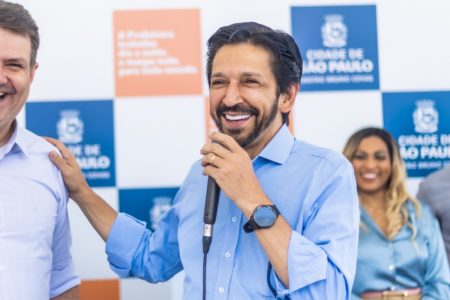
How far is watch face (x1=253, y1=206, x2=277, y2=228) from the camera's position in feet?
4.17

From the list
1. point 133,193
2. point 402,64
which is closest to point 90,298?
point 133,193

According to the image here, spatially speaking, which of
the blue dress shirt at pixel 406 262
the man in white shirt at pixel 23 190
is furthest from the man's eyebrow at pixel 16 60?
the blue dress shirt at pixel 406 262

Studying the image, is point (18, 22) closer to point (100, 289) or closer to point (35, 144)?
point (35, 144)

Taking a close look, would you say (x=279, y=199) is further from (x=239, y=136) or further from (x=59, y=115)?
(x=59, y=115)

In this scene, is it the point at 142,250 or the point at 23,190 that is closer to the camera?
the point at 23,190

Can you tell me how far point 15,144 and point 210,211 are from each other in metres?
0.57

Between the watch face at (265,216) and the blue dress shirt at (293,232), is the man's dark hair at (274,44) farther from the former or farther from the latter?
the watch face at (265,216)

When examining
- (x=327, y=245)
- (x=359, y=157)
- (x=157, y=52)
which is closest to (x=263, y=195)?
(x=327, y=245)

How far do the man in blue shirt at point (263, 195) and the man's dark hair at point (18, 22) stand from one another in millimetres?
334

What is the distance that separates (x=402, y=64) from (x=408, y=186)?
547 mm

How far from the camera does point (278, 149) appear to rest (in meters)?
1.50

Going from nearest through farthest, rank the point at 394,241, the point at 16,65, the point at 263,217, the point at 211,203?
the point at 263,217
the point at 211,203
the point at 16,65
the point at 394,241

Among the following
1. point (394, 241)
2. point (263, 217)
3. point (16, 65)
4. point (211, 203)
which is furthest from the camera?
point (394, 241)

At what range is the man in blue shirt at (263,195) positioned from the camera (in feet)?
4.19
